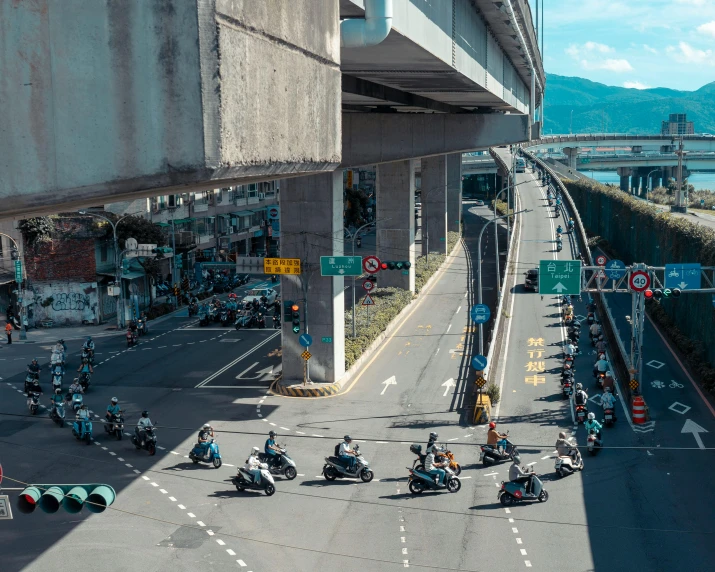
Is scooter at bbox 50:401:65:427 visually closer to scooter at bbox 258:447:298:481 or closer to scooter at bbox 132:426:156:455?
scooter at bbox 132:426:156:455

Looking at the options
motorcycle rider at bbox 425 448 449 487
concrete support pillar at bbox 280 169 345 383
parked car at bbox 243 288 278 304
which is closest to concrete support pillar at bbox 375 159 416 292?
parked car at bbox 243 288 278 304

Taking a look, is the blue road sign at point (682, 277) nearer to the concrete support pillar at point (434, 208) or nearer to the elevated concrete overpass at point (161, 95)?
the elevated concrete overpass at point (161, 95)

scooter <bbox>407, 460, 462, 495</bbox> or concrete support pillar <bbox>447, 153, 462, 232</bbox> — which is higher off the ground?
concrete support pillar <bbox>447, 153, 462, 232</bbox>

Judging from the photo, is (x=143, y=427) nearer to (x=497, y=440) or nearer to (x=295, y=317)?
(x=295, y=317)

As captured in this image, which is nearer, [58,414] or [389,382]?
[58,414]

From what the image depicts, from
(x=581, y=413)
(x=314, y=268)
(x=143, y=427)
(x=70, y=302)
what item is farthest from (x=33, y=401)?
(x=70, y=302)

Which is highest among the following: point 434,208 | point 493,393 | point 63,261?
point 434,208

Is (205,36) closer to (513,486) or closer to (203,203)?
(513,486)
